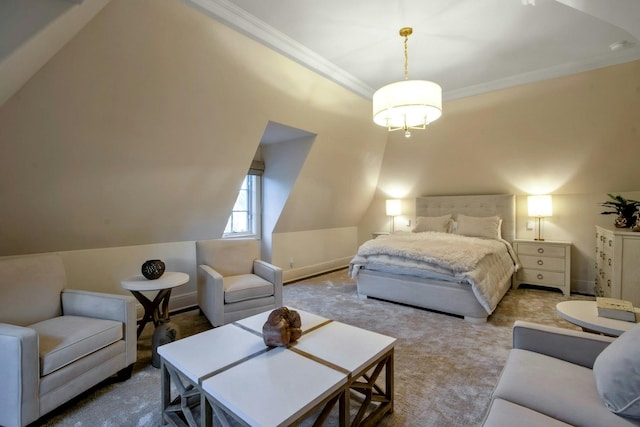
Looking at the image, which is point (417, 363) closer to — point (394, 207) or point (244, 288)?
point (244, 288)

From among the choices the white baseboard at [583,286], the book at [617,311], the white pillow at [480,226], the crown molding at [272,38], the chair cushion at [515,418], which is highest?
the crown molding at [272,38]

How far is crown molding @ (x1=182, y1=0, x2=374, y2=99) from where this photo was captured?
220cm

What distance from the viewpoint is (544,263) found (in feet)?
13.0

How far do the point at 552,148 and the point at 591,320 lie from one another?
294 cm

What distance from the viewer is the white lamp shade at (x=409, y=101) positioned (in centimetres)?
231

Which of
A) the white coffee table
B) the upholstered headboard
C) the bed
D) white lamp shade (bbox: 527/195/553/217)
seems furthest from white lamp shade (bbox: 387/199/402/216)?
the white coffee table

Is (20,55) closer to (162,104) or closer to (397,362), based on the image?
(162,104)

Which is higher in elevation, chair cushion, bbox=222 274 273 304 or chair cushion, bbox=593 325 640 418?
chair cushion, bbox=593 325 640 418

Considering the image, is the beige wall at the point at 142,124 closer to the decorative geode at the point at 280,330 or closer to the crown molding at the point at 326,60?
the crown molding at the point at 326,60

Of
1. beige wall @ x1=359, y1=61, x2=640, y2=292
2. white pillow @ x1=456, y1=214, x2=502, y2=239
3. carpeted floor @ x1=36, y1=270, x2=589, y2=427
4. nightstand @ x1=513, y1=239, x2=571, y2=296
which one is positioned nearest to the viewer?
carpeted floor @ x1=36, y1=270, x2=589, y2=427

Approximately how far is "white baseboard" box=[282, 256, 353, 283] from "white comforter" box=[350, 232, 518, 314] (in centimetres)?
121

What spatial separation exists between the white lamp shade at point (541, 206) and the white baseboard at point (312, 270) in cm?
311

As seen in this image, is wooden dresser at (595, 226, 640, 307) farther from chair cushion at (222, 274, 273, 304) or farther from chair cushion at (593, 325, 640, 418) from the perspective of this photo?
chair cushion at (222, 274, 273, 304)

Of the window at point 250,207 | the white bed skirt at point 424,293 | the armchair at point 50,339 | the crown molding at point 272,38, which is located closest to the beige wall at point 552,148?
the white bed skirt at point 424,293
